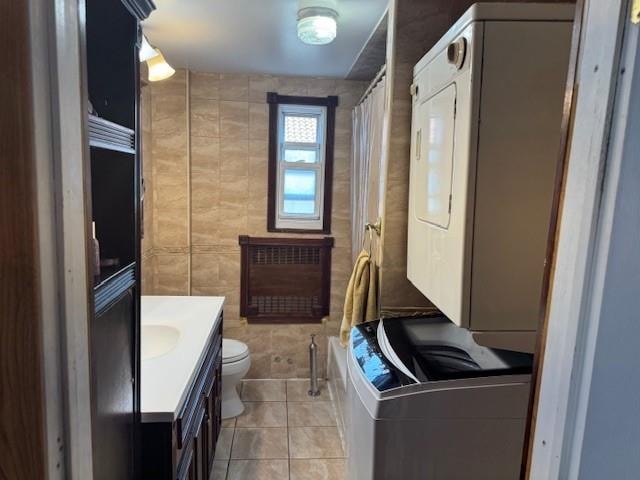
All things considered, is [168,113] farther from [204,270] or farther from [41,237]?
[41,237]

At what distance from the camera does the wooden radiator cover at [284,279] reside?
3.49m

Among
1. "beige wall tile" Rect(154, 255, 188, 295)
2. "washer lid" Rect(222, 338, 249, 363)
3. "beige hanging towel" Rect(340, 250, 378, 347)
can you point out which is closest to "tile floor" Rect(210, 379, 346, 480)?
"washer lid" Rect(222, 338, 249, 363)

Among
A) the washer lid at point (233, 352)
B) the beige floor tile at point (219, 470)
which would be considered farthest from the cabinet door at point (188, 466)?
the washer lid at point (233, 352)

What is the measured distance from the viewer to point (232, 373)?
293 centimetres

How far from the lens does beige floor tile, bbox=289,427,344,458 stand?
2.70 m

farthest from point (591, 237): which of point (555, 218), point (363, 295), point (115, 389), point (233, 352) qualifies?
point (233, 352)

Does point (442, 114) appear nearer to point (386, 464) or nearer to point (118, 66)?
point (118, 66)

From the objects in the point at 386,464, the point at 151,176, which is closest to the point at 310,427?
the point at 386,464

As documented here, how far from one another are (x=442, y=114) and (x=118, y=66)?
3.22 ft

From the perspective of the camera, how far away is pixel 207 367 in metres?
2.13

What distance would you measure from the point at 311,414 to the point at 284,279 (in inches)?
38.0

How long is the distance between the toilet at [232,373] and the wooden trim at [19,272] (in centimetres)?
239

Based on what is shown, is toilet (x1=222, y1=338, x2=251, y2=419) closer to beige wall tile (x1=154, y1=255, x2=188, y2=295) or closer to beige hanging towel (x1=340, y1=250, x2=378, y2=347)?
beige wall tile (x1=154, y1=255, x2=188, y2=295)

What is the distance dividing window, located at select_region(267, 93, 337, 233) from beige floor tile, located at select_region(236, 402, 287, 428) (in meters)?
1.23
